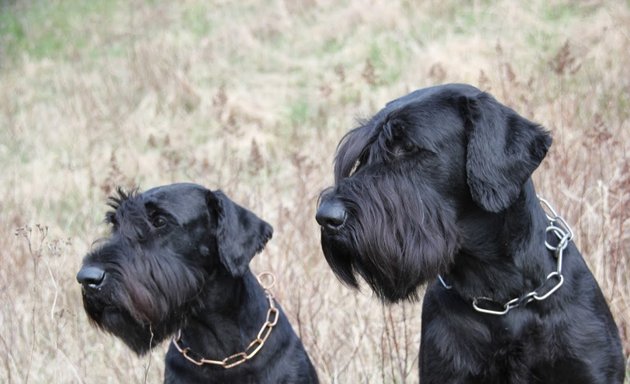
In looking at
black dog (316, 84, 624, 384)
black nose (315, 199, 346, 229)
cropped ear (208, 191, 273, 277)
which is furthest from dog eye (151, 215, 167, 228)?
black nose (315, 199, 346, 229)

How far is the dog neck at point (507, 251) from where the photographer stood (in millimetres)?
3252

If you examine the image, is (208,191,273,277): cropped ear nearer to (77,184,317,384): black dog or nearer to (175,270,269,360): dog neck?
(77,184,317,384): black dog

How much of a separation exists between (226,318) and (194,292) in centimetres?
18

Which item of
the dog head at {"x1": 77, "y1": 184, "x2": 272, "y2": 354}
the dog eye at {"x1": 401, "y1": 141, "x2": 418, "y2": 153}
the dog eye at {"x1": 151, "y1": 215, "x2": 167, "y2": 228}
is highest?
the dog eye at {"x1": 401, "y1": 141, "x2": 418, "y2": 153}

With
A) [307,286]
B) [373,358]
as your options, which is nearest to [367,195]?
[373,358]

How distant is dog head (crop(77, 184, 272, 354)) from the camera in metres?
3.69

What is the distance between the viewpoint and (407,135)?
10.6 feet

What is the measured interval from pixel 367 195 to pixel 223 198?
1032mm

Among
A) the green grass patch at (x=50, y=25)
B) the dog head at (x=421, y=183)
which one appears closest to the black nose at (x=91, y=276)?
the dog head at (x=421, y=183)

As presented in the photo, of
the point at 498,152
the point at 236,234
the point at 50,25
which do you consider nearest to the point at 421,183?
the point at 498,152

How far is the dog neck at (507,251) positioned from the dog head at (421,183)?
0.16ft

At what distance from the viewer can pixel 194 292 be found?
3.89 meters

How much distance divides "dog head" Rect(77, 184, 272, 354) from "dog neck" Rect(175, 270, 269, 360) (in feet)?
0.09

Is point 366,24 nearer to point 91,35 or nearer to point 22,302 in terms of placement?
point 91,35
